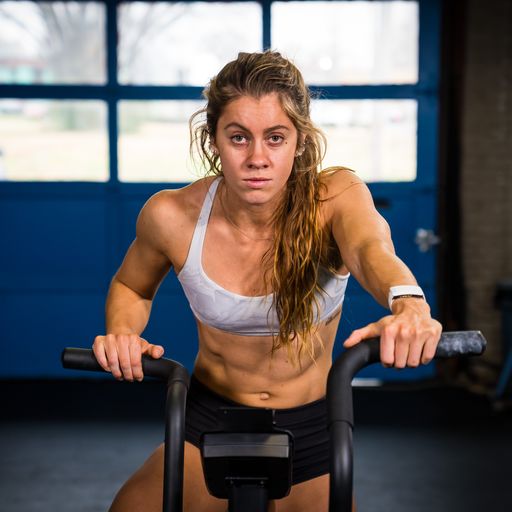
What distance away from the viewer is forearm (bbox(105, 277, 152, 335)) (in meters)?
1.83

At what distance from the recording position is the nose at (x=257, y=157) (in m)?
1.66

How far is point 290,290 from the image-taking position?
6.03 feet

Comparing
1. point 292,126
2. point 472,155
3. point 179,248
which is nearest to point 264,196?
point 292,126

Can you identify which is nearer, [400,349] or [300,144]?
[400,349]

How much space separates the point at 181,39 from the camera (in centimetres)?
504

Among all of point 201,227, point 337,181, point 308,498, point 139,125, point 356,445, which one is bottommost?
point 356,445

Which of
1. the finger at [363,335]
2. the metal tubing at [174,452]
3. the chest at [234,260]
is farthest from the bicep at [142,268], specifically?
the finger at [363,335]

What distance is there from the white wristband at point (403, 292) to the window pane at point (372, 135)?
361 centimetres

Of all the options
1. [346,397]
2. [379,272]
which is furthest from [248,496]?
[379,272]

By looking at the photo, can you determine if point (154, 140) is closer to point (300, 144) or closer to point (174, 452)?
point (300, 144)

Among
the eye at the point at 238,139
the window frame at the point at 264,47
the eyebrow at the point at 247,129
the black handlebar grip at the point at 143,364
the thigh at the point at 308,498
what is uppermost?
the window frame at the point at 264,47

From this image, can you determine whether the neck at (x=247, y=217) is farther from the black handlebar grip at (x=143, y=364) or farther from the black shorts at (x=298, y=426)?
the black handlebar grip at (x=143, y=364)

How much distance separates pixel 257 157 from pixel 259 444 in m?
0.62

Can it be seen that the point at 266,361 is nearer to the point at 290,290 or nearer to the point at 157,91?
the point at 290,290
